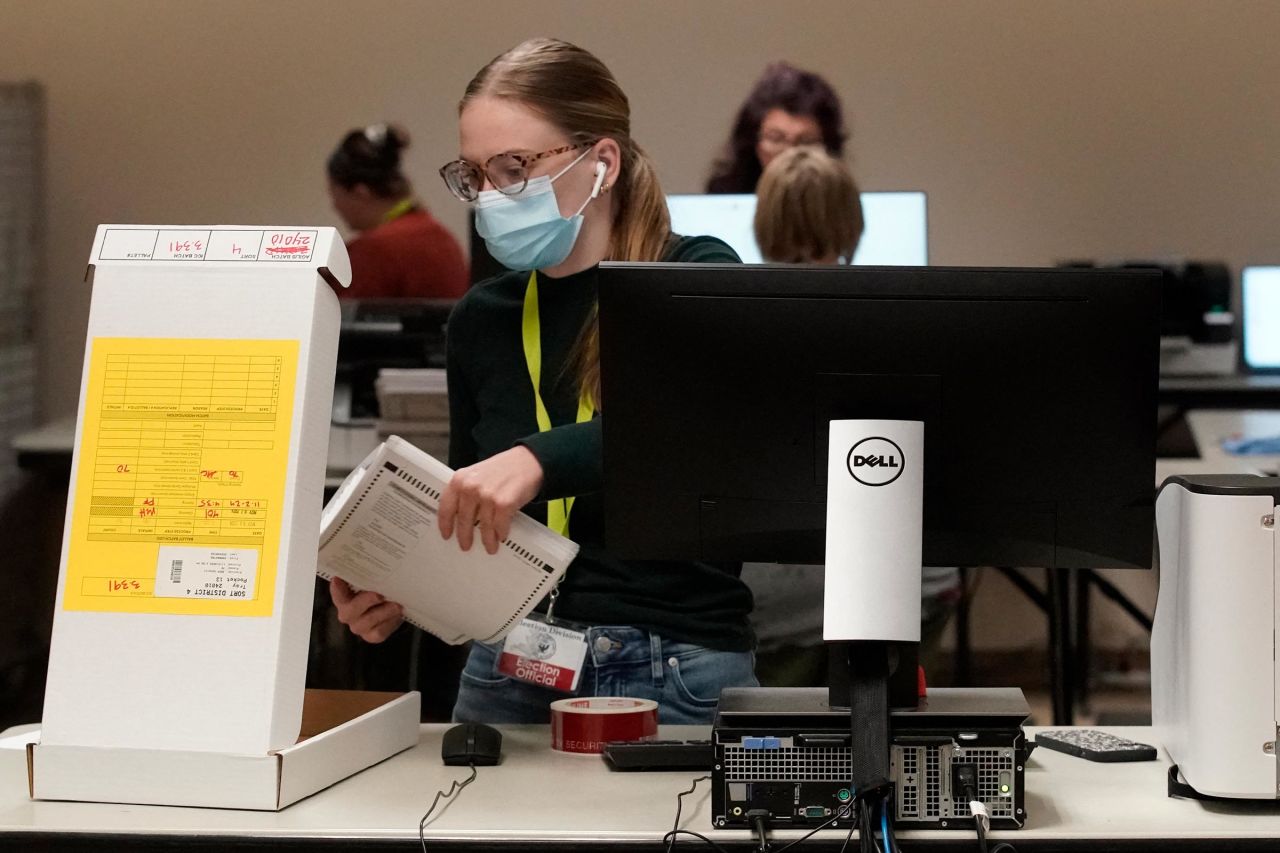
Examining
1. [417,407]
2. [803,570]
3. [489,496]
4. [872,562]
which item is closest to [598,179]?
[489,496]

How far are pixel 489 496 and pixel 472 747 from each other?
0.91 ft

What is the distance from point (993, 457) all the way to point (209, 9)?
191 inches

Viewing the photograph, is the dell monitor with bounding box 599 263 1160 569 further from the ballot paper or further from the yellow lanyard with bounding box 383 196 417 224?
the yellow lanyard with bounding box 383 196 417 224

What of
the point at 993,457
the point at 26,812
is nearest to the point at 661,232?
the point at 993,457

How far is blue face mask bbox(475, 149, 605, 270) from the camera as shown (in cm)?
171

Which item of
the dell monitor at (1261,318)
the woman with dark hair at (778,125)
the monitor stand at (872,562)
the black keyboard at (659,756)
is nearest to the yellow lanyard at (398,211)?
the woman with dark hair at (778,125)

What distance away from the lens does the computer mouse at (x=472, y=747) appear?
155 centimetres

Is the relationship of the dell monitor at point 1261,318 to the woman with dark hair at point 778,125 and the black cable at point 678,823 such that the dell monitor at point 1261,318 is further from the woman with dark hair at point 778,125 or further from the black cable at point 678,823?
the black cable at point 678,823

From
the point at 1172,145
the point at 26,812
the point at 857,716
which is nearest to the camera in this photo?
the point at 857,716

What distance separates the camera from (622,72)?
17.9 feet

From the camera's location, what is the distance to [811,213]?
10.2 feet

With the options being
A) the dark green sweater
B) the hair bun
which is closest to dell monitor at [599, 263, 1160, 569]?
the dark green sweater

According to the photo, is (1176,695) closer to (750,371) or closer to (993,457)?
(993,457)

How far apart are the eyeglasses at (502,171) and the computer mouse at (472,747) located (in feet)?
2.02
